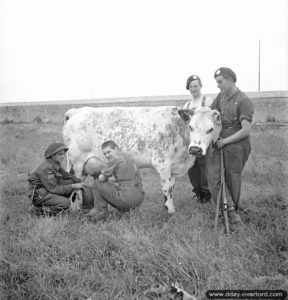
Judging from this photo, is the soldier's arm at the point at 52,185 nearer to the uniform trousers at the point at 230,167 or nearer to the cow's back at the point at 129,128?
the cow's back at the point at 129,128

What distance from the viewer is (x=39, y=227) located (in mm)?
4695

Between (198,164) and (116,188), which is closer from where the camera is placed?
(116,188)

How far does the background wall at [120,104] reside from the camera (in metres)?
13.2

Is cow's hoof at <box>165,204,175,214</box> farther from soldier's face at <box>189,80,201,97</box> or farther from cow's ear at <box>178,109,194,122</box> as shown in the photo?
soldier's face at <box>189,80,201,97</box>

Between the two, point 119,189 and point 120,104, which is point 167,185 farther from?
point 120,104

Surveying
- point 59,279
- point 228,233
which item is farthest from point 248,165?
→ point 59,279

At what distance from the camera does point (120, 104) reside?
16172 mm

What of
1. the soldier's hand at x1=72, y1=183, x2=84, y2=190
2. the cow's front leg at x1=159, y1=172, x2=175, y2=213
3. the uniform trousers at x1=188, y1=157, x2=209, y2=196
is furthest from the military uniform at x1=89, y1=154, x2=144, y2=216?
the uniform trousers at x1=188, y1=157, x2=209, y2=196

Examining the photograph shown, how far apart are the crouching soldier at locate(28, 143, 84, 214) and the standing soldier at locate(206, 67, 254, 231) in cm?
208

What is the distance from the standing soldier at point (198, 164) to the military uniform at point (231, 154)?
0.88 meters

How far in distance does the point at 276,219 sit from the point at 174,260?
1.81 metres

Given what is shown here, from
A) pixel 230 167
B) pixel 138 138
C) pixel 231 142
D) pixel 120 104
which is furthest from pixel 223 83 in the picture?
pixel 120 104

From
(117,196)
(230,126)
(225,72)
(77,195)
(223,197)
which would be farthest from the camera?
(77,195)

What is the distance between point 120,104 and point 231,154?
38.8ft
